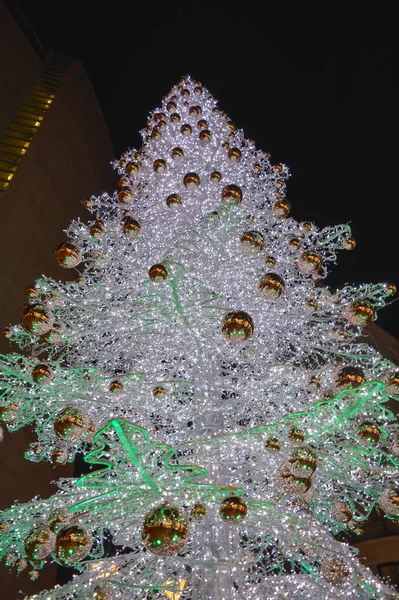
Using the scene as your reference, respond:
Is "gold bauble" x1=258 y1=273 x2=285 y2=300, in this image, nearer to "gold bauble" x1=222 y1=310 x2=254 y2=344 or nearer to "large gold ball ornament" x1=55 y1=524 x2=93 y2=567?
"gold bauble" x1=222 y1=310 x2=254 y2=344

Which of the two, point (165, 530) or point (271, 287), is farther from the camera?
point (271, 287)

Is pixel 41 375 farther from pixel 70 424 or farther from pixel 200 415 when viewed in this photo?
pixel 200 415

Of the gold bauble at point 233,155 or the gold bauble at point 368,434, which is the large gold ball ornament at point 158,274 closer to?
the gold bauble at point 368,434

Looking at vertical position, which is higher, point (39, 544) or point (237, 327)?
point (237, 327)

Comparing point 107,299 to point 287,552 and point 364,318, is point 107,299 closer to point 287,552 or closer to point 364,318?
point 364,318

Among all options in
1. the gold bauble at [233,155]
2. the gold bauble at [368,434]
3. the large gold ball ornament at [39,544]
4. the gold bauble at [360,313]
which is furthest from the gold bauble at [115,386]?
the gold bauble at [233,155]

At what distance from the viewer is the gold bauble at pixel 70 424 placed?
6.38 ft

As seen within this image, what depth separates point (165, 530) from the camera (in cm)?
147

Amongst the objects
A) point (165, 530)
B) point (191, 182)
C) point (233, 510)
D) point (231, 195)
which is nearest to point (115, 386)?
point (233, 510)

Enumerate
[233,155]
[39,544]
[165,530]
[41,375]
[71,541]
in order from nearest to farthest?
1. [165,530]
2. [71,541]
3. [39,544]
4. [41,375]
5. [233,155]

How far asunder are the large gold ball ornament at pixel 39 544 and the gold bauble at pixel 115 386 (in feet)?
2.87

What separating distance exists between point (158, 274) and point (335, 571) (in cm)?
191

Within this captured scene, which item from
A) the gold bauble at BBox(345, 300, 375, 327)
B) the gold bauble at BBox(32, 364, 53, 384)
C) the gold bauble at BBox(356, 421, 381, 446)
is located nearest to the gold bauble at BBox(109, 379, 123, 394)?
the gold bauble at BBox(32, 364, 53, 384)

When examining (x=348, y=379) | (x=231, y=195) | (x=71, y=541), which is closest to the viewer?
(x=71, y=541)
